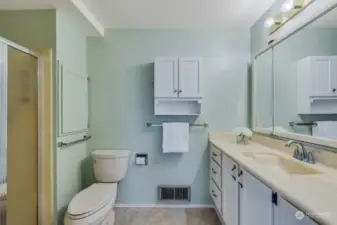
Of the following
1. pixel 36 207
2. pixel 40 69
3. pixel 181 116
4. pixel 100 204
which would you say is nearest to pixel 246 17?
pixel 181 116

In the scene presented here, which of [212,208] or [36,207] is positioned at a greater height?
[36,207]

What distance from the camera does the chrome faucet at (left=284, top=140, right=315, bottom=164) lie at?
180cm

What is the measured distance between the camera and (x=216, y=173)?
9.09 feet

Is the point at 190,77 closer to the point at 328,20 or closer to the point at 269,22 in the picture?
the point at 269,22

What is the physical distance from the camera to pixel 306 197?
41.5 inches

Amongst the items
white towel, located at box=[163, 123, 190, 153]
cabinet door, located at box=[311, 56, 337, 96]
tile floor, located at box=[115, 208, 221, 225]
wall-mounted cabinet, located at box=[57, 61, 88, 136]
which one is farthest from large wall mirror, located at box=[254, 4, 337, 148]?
wall-mounted cabinet, located at box=[57, 61, 88, 136]

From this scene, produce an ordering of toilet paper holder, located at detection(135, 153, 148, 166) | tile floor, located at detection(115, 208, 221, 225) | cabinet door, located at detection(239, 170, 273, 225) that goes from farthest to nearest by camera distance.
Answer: toilet paper holder, located at detection(135, 153, 148, 166), tile floor, located at detection(115, 208, 221, 225), cabinet door, located at detection(239, 170, 273, 225)

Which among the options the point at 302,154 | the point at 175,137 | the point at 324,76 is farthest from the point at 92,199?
the point at 324,76

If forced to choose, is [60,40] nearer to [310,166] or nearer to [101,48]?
[101,48]

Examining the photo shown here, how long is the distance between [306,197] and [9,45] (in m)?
2.14

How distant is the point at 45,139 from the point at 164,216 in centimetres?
152

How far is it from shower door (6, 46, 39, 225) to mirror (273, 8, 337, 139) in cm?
219

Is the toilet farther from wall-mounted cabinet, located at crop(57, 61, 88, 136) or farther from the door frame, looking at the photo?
wall-mounted cabinet, located at crop(57, 61, 88, 136)

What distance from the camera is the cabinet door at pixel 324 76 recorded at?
1.72 metres
